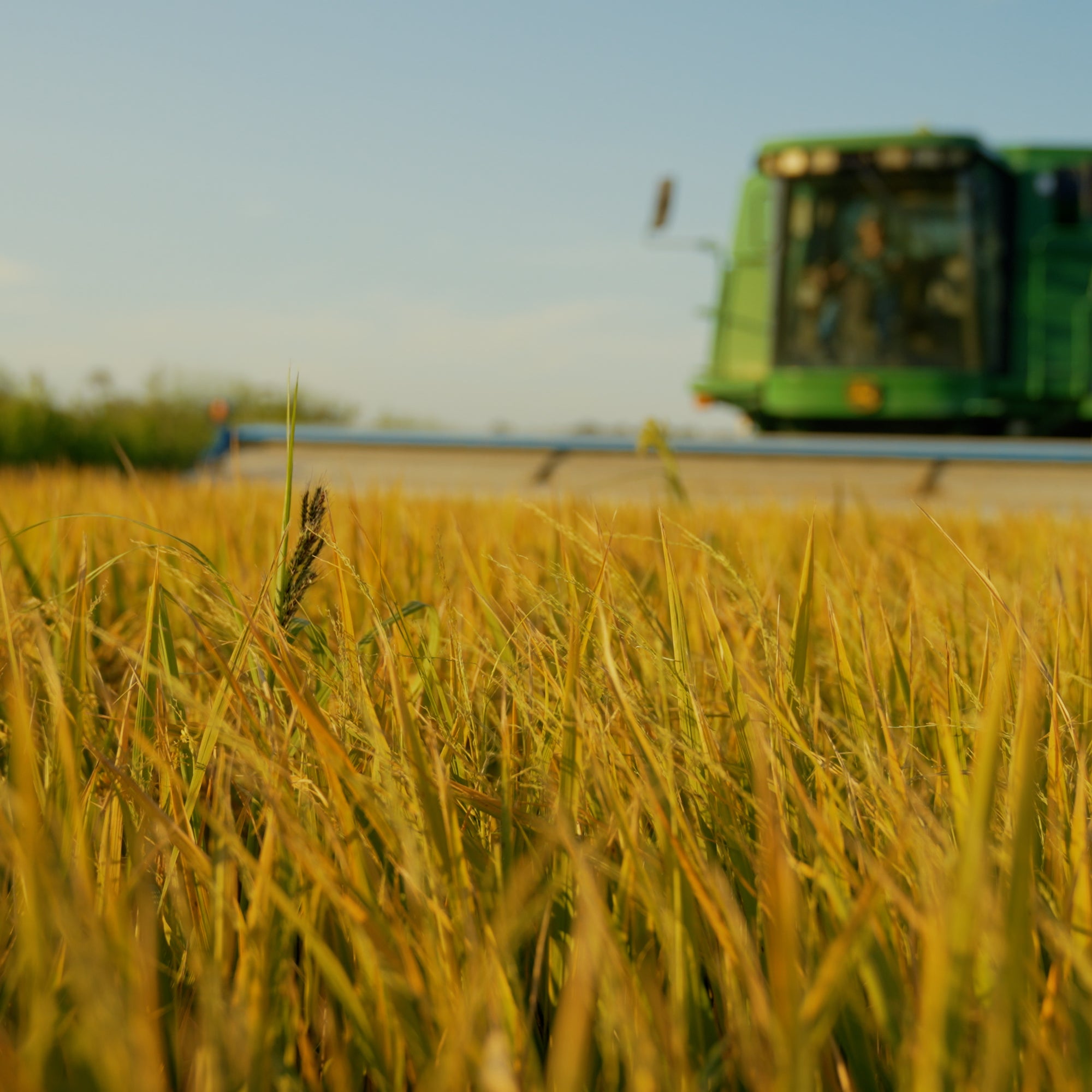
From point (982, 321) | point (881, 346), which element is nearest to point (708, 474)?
point (881, 346)

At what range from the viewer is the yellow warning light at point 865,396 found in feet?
18.5

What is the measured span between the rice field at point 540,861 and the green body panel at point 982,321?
5191 mm

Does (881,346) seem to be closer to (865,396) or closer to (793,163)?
(865,396)

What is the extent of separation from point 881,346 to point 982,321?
22.3 inches

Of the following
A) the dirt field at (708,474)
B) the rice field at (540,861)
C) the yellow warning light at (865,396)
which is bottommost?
the rice field at (540,861)

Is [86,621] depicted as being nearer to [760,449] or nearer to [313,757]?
[313,757]

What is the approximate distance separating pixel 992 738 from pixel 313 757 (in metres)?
0.35

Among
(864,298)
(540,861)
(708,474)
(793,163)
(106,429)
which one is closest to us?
(540,861)

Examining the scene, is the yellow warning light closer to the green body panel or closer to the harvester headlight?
the green body panel

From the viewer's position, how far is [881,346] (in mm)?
5738

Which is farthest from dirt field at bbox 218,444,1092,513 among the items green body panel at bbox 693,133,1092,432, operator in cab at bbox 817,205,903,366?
operator in cab at bbox 817,205,903,366

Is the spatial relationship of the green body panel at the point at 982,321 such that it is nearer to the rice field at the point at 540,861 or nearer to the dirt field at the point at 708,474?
the dirt field at the point at 708,474

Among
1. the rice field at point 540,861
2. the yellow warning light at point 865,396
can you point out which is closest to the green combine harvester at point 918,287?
the yellow warning light at point 865,396

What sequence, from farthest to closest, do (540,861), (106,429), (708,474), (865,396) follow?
(106,429) → (865,396) → (708,474) → (540,861)
